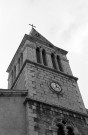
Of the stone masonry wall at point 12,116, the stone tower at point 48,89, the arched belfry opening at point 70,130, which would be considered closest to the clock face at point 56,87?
the stone tower at point 48,89

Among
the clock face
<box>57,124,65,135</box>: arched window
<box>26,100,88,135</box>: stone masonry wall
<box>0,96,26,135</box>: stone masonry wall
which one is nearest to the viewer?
<box>0,96,26,135</box>: stone masonry wall

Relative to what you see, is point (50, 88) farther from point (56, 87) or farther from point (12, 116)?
point (12, 116)

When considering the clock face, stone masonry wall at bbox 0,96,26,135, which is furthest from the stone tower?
stone masonry wall at bbox 0,96,26,135

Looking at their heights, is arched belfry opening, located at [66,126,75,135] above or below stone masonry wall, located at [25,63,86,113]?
below

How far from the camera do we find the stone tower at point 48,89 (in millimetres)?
12706

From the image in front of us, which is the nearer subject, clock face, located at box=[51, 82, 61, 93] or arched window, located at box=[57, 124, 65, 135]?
arched window, located at box=[57, 124, 65, 135]

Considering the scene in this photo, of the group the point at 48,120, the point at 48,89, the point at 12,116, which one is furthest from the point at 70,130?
the point at 12,116

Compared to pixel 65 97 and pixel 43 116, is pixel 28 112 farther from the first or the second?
pixel 65 97

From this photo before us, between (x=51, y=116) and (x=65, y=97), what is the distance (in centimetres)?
259

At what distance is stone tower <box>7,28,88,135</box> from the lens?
12706 mm

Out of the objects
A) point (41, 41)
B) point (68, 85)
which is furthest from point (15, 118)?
point (41, 41)

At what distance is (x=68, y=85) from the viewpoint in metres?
16.8

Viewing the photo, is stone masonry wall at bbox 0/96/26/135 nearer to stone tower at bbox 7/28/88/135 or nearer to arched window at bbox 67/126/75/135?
stone tower at bbox 7/28/88/135

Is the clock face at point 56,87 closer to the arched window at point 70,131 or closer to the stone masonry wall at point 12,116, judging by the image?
the stone masonry wall at point 12,116
